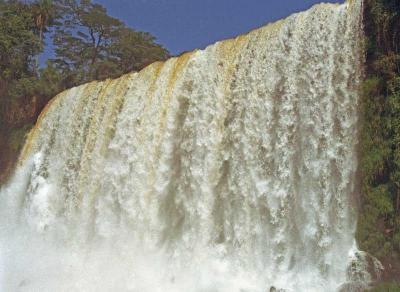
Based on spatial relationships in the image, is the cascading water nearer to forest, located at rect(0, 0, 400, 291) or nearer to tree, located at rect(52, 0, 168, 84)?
forest, located at rect(0, 0, 400, 291)

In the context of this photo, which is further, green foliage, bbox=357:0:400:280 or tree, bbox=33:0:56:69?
tree, bbox=33:0:56:69

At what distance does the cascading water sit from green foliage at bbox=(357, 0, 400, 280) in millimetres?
206

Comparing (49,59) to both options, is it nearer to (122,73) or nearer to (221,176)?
(122,73)

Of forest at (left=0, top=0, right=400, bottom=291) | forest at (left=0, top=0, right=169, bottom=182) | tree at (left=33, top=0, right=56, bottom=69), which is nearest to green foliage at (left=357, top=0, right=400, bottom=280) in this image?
forest at (left=0, top=0, right=400, bottom=291)

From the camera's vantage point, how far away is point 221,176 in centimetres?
976

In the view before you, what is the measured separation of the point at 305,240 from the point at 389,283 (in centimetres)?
143

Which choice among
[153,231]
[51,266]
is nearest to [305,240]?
[153,231]

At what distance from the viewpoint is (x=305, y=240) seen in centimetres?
822

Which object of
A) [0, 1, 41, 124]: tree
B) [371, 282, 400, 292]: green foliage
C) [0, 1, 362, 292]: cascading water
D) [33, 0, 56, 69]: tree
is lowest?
[371, 282, 400, 292]: green foliage

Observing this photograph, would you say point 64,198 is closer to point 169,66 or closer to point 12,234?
point 12,234

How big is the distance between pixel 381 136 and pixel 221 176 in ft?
9.81

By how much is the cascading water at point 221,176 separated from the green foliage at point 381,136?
0.21 metres

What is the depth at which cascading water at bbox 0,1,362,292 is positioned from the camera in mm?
8273

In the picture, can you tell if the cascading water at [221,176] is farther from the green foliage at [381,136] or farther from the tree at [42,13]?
the tree at [42,13]
